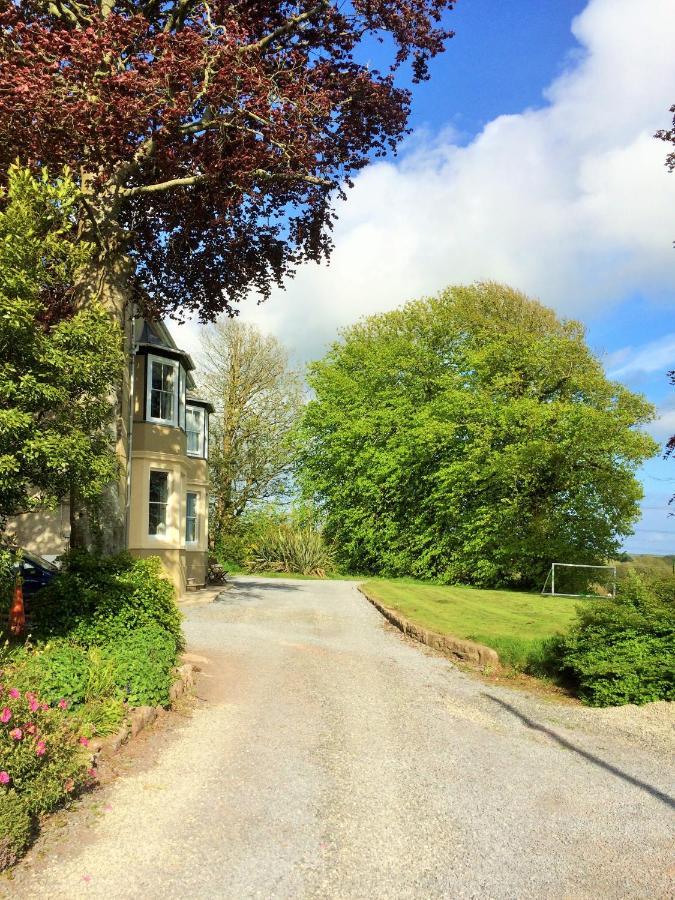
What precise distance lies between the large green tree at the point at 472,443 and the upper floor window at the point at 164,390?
11.7 m

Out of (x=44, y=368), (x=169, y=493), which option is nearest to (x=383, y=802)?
(x=44, y=368)

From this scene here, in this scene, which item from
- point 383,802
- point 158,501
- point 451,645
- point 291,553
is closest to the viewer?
point 383,802

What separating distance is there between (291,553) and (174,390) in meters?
12.7

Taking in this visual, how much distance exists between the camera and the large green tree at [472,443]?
2570cm

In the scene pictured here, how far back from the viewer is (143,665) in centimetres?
696

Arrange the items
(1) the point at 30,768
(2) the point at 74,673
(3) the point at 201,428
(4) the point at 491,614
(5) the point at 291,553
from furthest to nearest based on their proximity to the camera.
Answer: (5) the point at 291,553 → (3) the point at 201,428 → (4) the point at 491,614 → (2) the point at 74,673 → (1) the point at 30,768

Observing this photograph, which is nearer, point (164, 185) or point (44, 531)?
point (164, 185)

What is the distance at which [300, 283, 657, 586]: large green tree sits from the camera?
2570 cm

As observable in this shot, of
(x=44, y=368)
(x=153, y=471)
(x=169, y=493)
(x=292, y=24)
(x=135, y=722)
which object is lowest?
(x=135, y=722)

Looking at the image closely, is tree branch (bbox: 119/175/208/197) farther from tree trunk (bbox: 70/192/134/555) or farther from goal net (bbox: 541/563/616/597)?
goal net (bbox: 541/563/616/597)

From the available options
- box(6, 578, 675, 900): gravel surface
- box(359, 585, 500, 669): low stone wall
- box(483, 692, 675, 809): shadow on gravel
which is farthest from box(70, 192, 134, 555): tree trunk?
box(483, 692, 675, 809): shadow on gravel

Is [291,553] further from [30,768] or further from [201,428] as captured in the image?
[30,768]

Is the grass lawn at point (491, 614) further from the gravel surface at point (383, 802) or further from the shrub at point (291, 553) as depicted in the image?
the shrub at point (291, 553)

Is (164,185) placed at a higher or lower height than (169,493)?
higher
